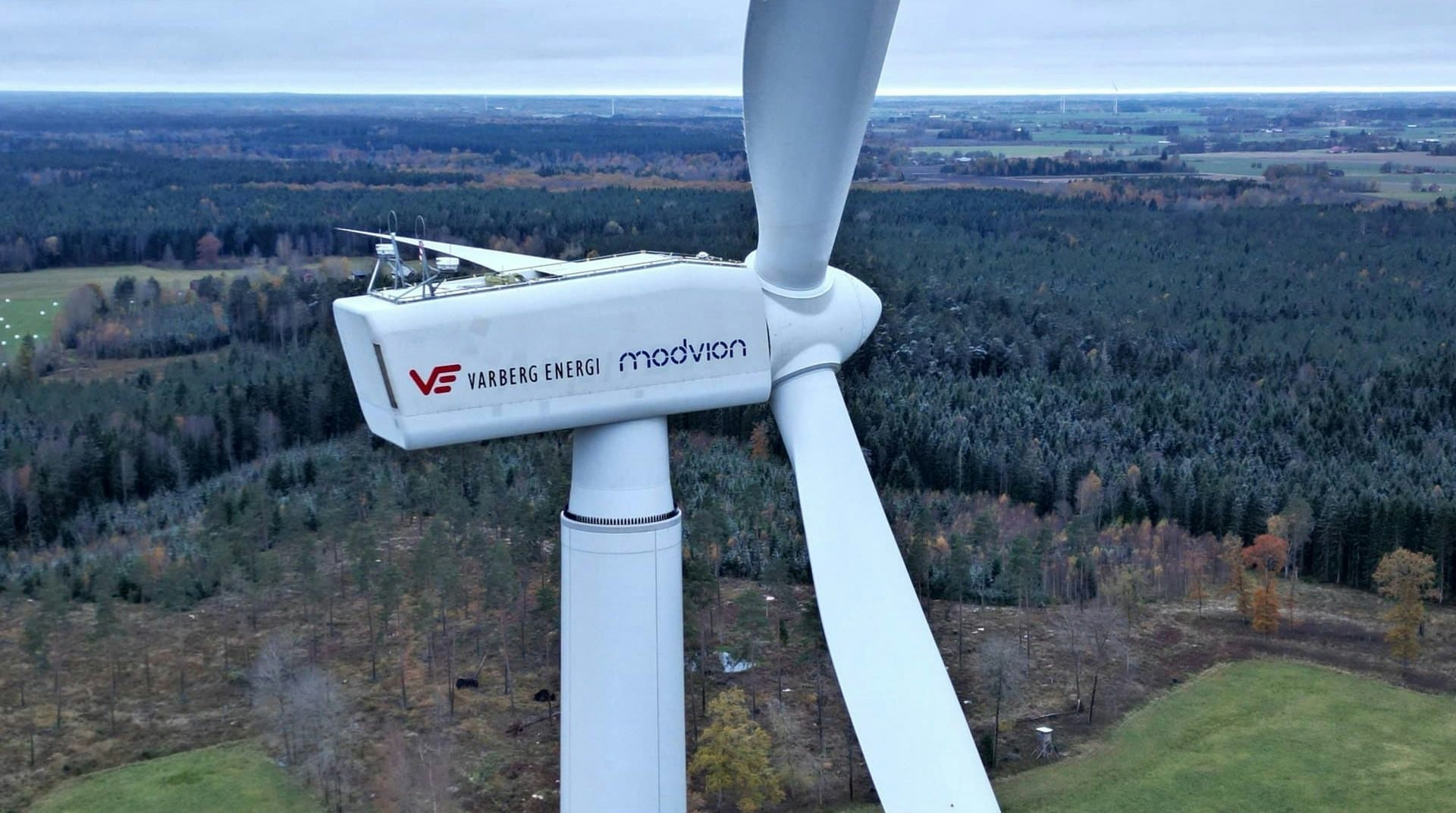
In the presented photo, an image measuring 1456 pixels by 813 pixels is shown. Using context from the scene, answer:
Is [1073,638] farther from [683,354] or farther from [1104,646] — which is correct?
[683,354]

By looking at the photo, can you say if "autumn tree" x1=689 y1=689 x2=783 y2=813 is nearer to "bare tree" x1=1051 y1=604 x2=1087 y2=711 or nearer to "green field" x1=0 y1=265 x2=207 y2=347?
"bare tree" x1=1051 y1=604 x2=1087 y2=711

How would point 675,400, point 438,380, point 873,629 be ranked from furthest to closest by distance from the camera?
1. point 675,400
2. point 873,629
3. point 438,380

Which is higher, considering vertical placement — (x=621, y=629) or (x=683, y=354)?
(x=683, y=354)

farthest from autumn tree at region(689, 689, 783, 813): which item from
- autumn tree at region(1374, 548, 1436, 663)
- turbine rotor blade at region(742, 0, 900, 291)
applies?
autumn tree at region(1374, 548, 1436, 663)

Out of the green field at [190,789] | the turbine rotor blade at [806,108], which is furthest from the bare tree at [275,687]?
the turbine rotor blade at [806,108]

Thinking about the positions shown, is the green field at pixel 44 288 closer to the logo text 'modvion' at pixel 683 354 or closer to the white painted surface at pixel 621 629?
the white painted surface at pixel 621 629

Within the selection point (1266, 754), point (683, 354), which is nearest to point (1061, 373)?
point (1266, 754)
